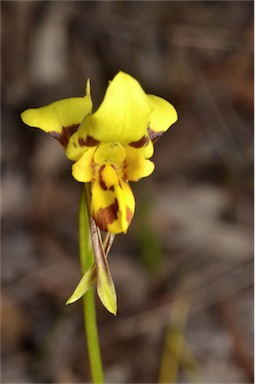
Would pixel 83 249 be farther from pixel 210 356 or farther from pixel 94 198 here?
pixel 210 356

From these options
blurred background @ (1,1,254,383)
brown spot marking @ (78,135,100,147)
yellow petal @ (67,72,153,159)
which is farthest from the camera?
blurred background @ (1,1,254,383)

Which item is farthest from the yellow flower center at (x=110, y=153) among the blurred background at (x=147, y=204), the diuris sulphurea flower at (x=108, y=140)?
the blurred background at (x=147, y=204)

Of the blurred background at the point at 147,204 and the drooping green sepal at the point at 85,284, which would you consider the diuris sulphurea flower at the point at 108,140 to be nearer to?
the drooping green sepal at the point at 85,284

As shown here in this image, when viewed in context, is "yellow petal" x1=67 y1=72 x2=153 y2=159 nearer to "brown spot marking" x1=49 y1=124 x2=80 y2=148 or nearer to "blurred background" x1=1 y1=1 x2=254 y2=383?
"brown spot marking" x1=49 y1=124 x2=80 y2=148

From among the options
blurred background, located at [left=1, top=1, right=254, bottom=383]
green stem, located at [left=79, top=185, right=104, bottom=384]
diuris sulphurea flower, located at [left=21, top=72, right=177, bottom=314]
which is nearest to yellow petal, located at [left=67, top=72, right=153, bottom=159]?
diuris sulphurea flower, located at [left=21, top=72, right=177, bottom=314]

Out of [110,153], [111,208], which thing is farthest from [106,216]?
[110,153]

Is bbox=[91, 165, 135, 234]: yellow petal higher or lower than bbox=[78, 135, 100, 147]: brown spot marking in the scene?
lower

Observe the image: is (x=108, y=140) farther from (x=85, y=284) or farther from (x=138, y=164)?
(x=85, y=284)

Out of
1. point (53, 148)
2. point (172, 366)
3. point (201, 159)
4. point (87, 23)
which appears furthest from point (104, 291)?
point (87, 23)
